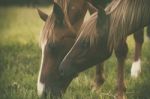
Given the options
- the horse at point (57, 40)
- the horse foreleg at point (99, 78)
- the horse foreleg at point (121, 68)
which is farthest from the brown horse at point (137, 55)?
the horse at point (57, 40)

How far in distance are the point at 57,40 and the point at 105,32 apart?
0.85 ft

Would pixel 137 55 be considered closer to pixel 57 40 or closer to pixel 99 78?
pixel 99 78

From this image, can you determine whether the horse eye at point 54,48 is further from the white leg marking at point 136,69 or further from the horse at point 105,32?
the white leg marking at point 136,69

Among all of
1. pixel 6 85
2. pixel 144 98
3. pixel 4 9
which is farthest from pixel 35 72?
pixel 144 98

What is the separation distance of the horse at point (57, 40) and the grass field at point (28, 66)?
0.21ft

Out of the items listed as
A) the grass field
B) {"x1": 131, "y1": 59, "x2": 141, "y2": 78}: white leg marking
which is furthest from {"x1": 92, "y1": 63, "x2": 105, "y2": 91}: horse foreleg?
{"x1": 131, "y1": 59, "x2": 141, "y2": 78}: white leg marking

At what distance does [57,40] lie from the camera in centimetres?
255

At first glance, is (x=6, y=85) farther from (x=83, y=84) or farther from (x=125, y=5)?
(x=125, y=5)

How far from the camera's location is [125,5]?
242 cm

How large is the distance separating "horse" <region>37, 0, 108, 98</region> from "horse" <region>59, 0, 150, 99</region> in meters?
0.08

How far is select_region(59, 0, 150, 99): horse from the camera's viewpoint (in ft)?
7.86

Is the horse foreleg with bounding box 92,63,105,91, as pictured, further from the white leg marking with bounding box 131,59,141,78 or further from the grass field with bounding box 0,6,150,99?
the white leg marking with bounding box 131,59,141,78

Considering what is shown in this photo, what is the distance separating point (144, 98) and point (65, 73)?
1.25 feet

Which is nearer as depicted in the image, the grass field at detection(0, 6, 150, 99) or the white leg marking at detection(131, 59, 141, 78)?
the grass field at detection(0, 6, 150, 99)
